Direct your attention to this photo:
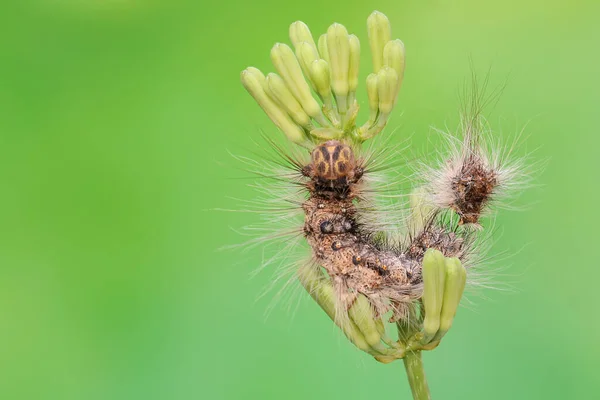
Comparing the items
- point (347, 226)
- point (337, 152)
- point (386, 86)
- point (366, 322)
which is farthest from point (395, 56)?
point (366, 322)

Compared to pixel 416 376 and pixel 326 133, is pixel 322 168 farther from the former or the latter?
pixel 416 376

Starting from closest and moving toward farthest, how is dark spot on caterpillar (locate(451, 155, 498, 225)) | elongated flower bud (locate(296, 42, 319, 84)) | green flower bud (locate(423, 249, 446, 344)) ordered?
green flower bud (locate(423, 249, 446, 344)) → elongated flower bud (locate(296, 42, 319, 84)) → dark spot on caterpillar (locate(451, 155, 498, 225))

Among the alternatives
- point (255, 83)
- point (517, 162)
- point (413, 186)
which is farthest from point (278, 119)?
point (517, 162)

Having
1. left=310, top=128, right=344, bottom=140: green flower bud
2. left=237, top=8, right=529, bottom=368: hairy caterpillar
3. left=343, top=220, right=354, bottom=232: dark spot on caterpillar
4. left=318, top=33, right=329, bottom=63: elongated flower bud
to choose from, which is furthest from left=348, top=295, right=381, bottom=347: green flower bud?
left=318, top=33, right=329, bottom=63: elongated flower bud

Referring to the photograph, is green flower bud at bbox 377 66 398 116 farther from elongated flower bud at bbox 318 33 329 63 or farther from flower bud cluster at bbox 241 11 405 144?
elongated flower bud at bbox 318 33 329 63

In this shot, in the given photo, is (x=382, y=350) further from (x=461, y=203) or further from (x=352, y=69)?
(x=352, y=69)

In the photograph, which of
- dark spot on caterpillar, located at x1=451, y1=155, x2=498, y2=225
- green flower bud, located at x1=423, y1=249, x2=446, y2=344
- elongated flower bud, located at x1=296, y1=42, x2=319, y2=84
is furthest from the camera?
dark spot on caterpillar, located at x1=451, y1=155, x2=498, y2=225
